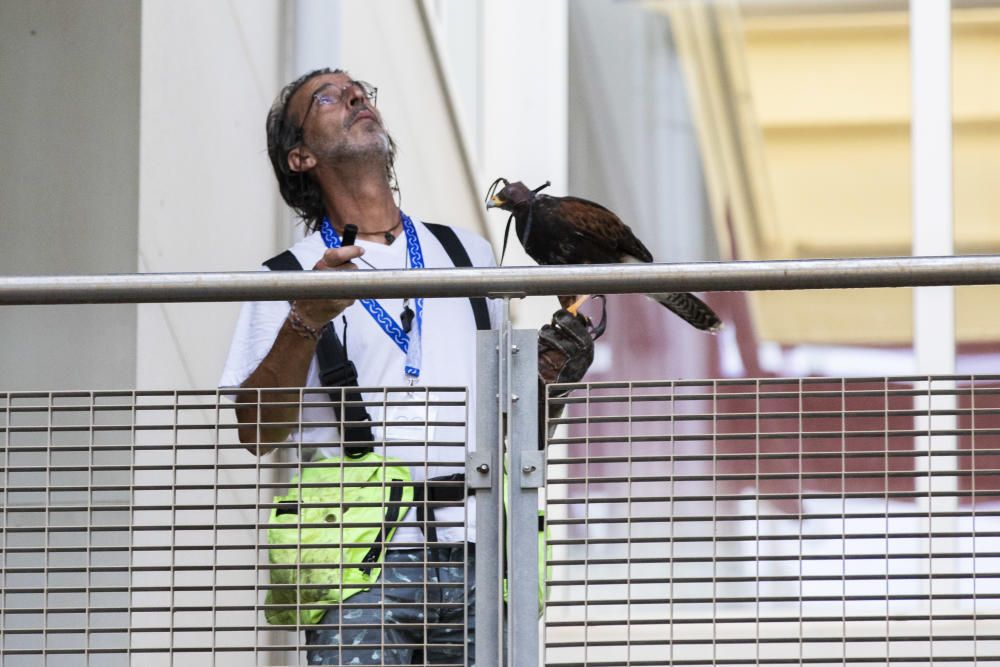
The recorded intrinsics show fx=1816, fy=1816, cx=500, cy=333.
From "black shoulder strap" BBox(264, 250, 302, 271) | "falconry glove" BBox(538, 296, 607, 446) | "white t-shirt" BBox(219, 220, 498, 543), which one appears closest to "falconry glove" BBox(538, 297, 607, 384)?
"falconry glove" BBox(538, 296, 607, 446)

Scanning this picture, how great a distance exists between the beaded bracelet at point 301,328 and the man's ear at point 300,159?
2.58 ft

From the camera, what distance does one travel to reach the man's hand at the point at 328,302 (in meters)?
3.56

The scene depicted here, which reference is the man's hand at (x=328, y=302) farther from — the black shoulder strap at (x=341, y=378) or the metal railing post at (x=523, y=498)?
the metal railing post at (x=523, y=498)

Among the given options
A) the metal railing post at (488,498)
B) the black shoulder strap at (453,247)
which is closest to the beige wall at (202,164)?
the black shoulder strap at (453,247)

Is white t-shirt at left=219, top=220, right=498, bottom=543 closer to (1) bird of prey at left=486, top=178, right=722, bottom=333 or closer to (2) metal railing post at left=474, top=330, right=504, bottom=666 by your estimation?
(1) bird of prey at left=486, top=178, right=722, bottom=333

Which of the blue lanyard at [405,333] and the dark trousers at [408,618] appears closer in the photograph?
the dark trousers at [408,618]

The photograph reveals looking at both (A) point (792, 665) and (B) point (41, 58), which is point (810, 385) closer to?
(A) point (792, 665)

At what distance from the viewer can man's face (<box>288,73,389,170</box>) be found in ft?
14.6

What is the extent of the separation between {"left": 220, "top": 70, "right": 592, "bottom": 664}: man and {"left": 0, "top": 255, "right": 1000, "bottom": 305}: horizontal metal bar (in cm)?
15

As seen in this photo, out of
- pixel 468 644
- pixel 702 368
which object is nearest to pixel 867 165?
pixel 702 368

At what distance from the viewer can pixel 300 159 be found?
4523mm

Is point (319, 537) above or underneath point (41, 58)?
underneath

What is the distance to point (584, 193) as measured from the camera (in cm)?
1494

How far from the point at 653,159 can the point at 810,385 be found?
1173 cm
